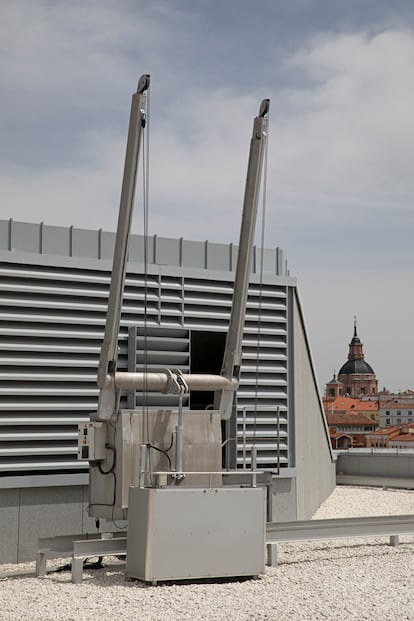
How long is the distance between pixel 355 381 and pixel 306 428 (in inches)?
7007

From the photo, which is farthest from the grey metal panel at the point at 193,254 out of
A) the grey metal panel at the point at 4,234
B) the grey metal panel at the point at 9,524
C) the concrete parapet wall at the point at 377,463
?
the concrete parapet wall at the point at 377,463

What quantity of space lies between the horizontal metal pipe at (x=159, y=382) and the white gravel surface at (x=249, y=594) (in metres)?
2.58

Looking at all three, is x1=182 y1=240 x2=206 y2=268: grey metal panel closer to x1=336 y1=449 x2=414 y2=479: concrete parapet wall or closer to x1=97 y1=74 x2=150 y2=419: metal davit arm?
x1=97 y1=74 x2=150 y2=419: metal davit arm

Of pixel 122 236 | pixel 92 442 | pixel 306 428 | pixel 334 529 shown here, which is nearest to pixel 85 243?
pixel 122 236

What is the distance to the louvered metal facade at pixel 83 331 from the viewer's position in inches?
590

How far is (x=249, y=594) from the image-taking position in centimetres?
1113

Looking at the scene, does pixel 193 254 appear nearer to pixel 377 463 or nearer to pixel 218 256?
pixel 218 256

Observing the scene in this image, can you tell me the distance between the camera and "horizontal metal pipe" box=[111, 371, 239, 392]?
13492 millimetres

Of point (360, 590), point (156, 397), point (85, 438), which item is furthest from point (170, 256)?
point (360, 590)

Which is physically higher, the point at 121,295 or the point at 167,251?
the point at 167,251

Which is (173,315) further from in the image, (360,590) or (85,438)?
(360,590)

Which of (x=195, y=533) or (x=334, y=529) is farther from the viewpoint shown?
(x=334, y=529)

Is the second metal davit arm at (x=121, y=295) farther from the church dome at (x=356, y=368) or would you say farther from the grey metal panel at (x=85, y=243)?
the church dome at (x=356, y=368)

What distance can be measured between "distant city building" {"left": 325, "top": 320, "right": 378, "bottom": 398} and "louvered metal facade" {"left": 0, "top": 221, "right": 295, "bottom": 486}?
174804 millimetres
